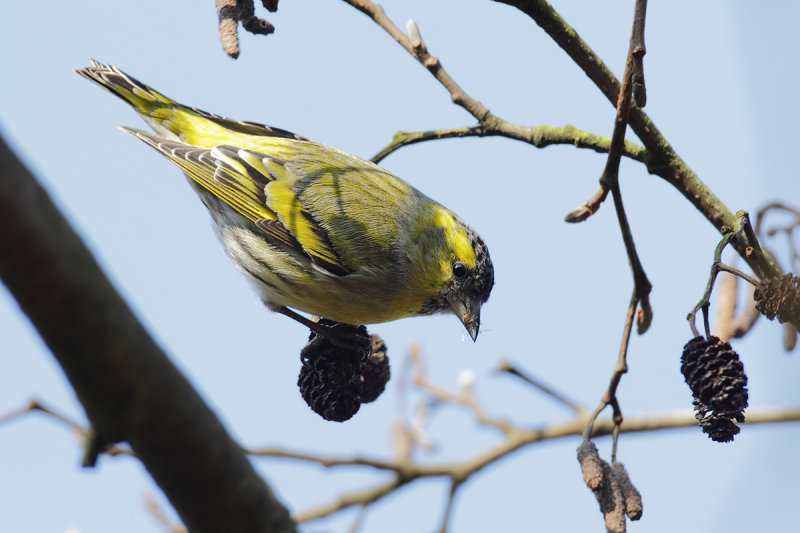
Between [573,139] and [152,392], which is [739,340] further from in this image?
[152,392]

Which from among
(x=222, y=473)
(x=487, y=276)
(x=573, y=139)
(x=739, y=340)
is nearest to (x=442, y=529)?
(x=487, y=276)

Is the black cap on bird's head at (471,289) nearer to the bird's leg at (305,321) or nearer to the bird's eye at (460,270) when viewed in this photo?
the bird's eye at (460,270)

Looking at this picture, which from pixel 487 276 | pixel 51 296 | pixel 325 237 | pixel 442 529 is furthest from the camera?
pixel 325 237

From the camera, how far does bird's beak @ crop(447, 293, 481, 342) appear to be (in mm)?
4090

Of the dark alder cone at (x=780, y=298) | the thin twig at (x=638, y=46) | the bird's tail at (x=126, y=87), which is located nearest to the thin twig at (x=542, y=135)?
the thin twig at (x=638, y=46)

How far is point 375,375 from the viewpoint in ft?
11.4

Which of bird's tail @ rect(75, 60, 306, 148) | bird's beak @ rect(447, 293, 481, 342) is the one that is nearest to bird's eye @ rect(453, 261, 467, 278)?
bird's beak @ rect(447, 293, 481, 342)

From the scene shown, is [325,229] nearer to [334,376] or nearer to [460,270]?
[460,270]

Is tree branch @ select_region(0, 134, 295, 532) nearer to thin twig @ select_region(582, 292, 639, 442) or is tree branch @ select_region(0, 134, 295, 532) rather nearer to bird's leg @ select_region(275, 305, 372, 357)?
thin twig @ select_region(582, 292, 639, 442)

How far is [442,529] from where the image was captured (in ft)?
12.0

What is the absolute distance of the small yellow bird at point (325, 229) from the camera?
416 cm

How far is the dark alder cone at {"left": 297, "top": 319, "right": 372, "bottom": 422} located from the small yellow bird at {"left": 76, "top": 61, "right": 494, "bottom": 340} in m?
0.43

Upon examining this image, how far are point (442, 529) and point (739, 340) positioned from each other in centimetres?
153

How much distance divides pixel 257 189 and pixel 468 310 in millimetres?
1432
